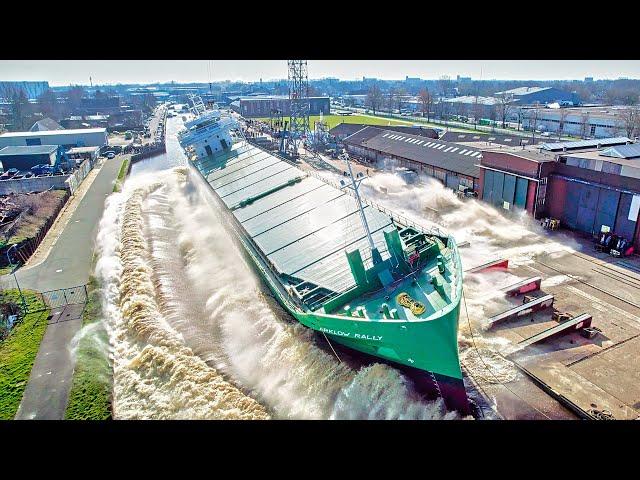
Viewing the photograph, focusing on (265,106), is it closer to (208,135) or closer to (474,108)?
(474,108)

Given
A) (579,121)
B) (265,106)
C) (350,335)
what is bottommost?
(350,335)

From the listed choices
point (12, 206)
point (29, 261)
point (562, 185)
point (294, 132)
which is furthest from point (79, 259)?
point (294, 132)

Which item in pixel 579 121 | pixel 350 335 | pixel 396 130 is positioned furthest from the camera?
pixel 579 121

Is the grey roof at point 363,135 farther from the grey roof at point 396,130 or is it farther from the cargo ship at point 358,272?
the cargo ship at point 358,272

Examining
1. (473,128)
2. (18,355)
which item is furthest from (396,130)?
(18,355)

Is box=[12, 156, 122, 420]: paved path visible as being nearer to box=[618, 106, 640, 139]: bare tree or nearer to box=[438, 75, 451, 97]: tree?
box=[618, 106, 640, 139]: bare tree

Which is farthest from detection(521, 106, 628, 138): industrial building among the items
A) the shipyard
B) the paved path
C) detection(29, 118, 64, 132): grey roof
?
detection(29, 118, 64, 132): grey roof
